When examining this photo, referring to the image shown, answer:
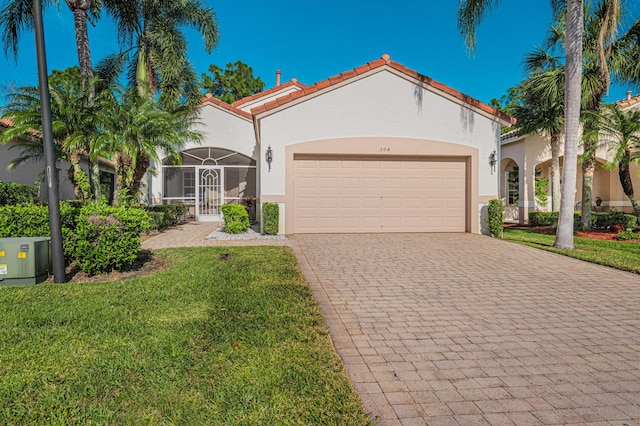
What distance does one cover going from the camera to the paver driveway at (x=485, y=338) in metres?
2.80

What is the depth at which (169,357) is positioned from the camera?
341 cm

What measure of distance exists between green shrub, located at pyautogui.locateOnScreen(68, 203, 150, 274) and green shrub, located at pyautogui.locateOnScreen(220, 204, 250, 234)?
5295mm

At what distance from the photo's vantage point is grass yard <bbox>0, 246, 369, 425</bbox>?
263cm

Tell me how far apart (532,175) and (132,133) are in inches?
700

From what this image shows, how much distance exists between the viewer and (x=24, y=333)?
13.1ft

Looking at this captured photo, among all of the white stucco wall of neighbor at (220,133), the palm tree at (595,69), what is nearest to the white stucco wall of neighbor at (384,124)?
the palm tree at (595,69)

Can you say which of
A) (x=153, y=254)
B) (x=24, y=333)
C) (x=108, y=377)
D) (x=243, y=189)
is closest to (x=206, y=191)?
(x=243, y=189)

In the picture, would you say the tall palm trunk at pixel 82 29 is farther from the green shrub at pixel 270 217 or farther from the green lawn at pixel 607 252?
the green lawn at pixel 607 252

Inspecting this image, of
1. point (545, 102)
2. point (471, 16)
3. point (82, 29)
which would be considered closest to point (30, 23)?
point (82, 29)

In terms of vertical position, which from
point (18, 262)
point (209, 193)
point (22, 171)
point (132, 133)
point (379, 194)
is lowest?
point (18, 262)

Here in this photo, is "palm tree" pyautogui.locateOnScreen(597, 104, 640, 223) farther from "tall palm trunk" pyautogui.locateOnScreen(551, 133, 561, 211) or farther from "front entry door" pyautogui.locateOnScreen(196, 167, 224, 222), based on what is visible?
"front entry door" pyautogui.locateOnScreen(196, 167, 224, 222)

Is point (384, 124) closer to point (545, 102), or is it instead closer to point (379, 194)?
point (379, 194)

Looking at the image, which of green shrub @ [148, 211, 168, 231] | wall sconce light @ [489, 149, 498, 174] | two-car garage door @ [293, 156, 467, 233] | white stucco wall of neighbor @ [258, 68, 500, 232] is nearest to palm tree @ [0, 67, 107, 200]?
green shrub @ [148, 211, 168, 231]

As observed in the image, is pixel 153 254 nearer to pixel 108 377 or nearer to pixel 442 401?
pixel 108 377
